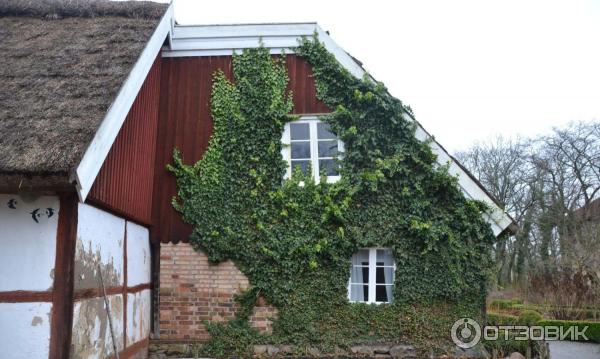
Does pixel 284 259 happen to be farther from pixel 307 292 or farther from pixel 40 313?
pixel 40 313

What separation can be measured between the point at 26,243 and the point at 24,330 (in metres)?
0.94

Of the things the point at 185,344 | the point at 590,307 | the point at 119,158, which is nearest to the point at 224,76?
the point at 119,158

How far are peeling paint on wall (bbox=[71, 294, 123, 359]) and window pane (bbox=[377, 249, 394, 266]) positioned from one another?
4589 mm

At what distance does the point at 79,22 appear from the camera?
8.81m

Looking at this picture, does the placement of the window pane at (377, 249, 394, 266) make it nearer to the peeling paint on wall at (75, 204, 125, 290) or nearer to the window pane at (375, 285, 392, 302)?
the window pane at (375, 285, 392, 302)

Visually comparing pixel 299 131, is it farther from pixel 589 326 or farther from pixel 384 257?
pixel 589 326

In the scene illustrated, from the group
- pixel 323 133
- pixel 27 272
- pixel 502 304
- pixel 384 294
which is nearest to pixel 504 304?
pixel 502 304

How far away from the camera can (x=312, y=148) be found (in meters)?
9.52

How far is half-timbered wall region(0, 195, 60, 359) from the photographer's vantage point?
5.36 meters

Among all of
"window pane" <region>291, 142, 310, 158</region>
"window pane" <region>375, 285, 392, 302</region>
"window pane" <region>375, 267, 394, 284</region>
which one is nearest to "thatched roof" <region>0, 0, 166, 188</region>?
"window pane" <region>291, 142, 310, 158</region>

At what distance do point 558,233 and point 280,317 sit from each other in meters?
26.9

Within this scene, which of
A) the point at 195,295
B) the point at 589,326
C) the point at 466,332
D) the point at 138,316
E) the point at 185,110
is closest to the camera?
the point at 138,316

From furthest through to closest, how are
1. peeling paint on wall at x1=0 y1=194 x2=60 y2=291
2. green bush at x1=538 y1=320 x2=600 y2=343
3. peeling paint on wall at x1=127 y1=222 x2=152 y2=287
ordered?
green bush at x1=538 y1=320 x2=600 y2=343 → peeling paint on wall at x1=127 y1=222 x2=152 y2=287 → peeling paint on wall at x1=0 y1=194 x2=60 y2=291

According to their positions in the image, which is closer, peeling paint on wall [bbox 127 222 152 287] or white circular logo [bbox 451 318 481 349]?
peeling paint on wall [bbox 127 222 152 287]
